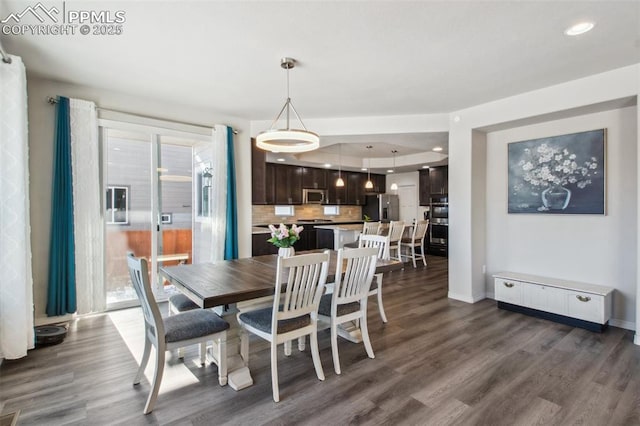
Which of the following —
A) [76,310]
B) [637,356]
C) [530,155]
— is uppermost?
[530,155]

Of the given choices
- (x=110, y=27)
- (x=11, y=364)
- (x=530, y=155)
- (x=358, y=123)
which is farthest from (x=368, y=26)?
(x=11, y=364)

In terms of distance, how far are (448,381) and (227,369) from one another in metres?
1.63

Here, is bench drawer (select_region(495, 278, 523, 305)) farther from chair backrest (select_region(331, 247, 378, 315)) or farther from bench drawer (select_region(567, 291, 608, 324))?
chair backrest (select_region(331, 247, 378, 315))

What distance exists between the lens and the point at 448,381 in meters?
2.33

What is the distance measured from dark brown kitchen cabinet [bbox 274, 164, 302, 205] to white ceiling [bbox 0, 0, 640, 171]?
3720 mm

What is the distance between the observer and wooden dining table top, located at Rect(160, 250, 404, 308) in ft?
6.79

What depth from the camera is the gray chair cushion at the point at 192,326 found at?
6.81 ft

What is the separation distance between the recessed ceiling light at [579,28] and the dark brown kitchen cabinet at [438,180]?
568cm

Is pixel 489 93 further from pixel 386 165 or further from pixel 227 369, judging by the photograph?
pixel 386 165

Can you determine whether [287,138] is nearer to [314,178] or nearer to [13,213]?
[13,213]

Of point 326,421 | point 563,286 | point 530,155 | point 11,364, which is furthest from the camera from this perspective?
point 530,155

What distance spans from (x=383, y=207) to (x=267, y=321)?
722 centimetres

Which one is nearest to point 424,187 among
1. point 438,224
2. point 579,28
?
point 438,224

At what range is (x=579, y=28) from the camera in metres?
2.33
